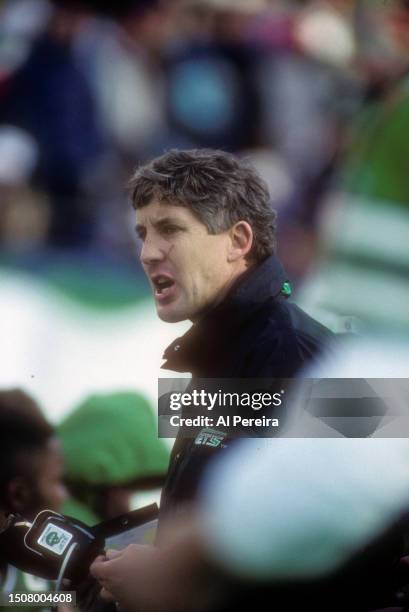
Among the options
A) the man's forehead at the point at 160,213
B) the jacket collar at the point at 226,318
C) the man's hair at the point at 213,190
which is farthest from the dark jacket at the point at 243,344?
the man's forehead at the point at 160,213

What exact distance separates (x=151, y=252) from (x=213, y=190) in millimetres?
232

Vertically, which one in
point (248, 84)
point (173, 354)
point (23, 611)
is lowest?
point (23, 611)

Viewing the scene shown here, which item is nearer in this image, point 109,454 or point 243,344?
point 243,344

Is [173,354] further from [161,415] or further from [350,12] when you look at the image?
[350,12]

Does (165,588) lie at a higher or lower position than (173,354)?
lower

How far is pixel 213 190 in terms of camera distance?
8.00 ft

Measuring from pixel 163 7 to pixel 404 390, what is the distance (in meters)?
1.20

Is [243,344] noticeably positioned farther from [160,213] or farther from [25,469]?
[25,469]

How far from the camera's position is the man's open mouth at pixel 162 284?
8.04 feet

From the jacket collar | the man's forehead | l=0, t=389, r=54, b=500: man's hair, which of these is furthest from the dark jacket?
l=0, t=389, r=54, b=500: man's hair

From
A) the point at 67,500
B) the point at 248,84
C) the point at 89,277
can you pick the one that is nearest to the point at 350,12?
the point at 248,84

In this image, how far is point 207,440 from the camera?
2.39 metres

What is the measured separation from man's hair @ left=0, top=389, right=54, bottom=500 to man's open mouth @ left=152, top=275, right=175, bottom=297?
17.6 inches

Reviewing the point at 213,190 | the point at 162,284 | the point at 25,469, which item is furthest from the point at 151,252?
the point at 25,469
